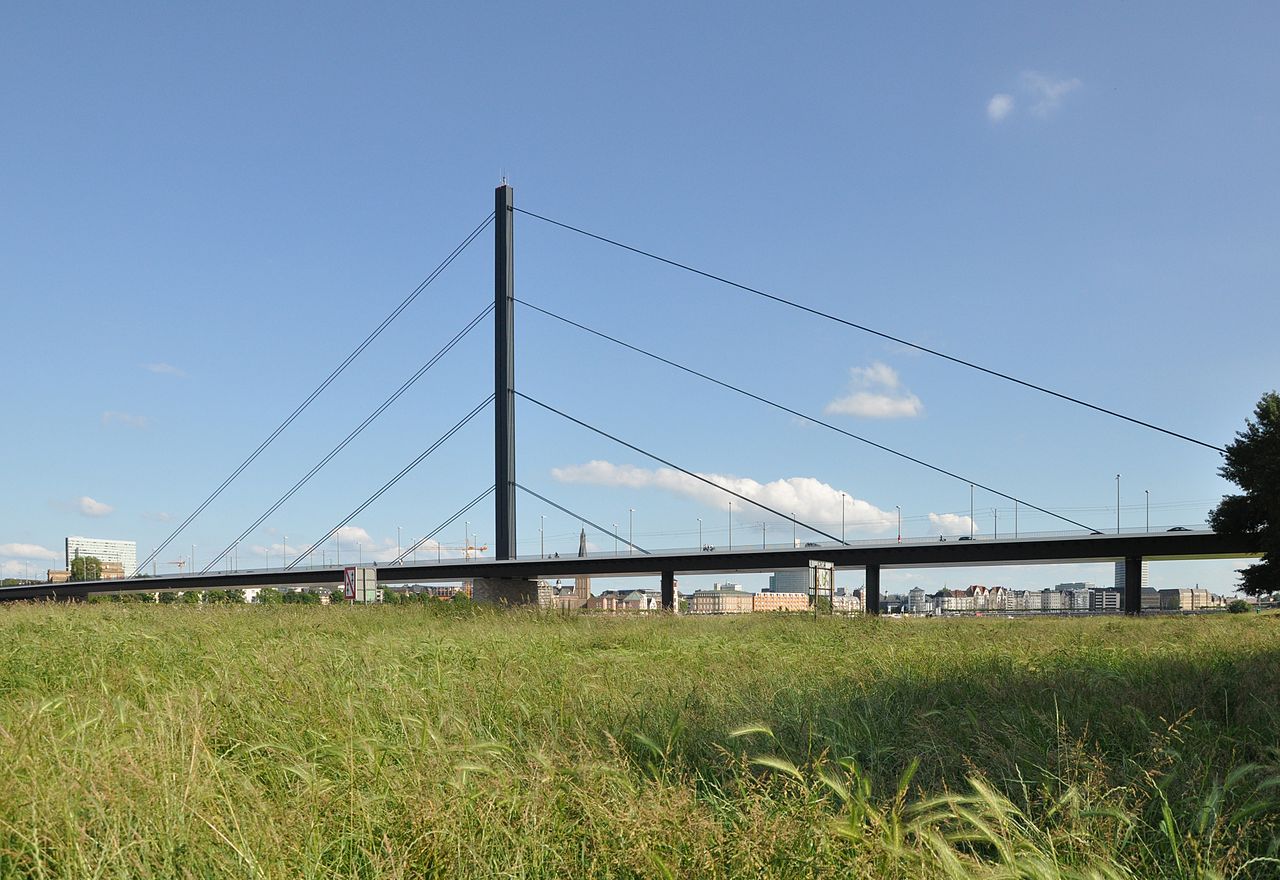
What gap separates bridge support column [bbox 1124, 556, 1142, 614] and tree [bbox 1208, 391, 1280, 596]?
8141 millimetres

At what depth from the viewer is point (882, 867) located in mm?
2723

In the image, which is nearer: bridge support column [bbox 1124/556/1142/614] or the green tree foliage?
bridge support column [bbox 1124/556/1142/614]

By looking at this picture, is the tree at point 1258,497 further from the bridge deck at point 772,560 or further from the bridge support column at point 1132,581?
the bridge support column at point 1132,581

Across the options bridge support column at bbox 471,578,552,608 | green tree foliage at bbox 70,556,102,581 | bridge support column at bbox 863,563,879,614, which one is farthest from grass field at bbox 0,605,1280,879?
green tree foliage at bbox 70,556,102,581

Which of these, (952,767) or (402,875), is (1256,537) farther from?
(402,875)

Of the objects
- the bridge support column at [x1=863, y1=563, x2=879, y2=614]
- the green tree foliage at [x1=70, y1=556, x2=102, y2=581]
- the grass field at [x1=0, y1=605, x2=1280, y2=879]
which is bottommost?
the green tree foliage at [x1=70, y1=556, x2=102, y2=581]

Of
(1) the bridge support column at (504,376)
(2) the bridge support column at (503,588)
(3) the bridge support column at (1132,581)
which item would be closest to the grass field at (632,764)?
(1) the bridge support column at (504,376)

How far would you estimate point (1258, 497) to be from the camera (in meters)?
40.5

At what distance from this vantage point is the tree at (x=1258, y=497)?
3950cm

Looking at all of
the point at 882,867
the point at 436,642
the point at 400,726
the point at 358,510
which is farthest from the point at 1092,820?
the point at 358,510

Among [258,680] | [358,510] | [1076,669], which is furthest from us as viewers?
[358,510]

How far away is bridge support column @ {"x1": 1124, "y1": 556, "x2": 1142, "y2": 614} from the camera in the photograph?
51.9 m

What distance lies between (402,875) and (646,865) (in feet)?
2.45

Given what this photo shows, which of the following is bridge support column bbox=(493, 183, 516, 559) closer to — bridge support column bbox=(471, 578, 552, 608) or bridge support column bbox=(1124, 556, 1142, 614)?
bridge support column bbox=(471, 578, 552, 608)
